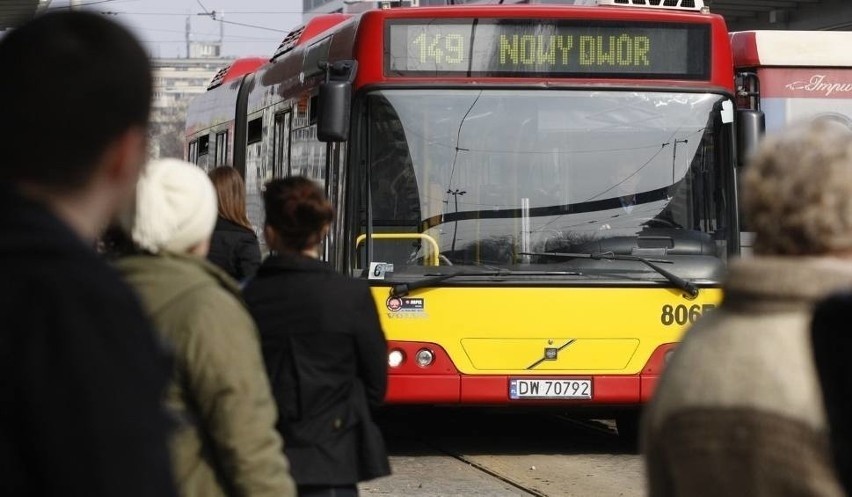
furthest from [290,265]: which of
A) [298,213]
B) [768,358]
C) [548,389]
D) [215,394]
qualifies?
[548,389]

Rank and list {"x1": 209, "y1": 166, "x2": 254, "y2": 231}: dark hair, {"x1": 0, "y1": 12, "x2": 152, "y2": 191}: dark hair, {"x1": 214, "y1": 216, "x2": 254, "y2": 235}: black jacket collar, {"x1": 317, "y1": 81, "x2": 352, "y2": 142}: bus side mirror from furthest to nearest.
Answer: {"x1": 317, "y1": 81, "x2": 352, "y2": 142}: bus side mirror → {"x1": 214, "y1": 216, "x2": 254, "y2": 235}: black jacket collar → {"x1": 209, "y1": 166, "x2": 254, "y2": 231}: dark hair → {"x1": 0, "y1": 12, "x2": 152, "y2": 191}: dark hair

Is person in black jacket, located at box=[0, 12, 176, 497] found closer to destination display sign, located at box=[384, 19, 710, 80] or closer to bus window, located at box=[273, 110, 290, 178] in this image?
destination display sign, located at box=[384, 19, 710, 80]

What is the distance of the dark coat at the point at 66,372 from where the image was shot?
70.6 inches

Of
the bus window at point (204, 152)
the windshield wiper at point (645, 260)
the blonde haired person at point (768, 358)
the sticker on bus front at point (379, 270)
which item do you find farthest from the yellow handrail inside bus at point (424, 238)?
the blonde haired person at point (768, 358)

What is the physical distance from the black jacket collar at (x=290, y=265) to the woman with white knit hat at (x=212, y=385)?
99 cm

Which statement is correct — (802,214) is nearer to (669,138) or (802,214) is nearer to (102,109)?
(102,109)

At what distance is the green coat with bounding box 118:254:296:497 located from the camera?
3.41 m

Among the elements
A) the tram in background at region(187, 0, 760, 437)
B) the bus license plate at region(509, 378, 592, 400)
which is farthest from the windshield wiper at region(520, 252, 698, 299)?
the bus license plate at region(509, 378, 592, 400)

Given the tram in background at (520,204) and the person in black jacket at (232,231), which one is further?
the tram in background at (520,204)

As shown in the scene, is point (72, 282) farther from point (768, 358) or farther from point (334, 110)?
point (334, 110)

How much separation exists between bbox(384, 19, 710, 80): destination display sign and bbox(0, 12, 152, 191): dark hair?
8.13 metres

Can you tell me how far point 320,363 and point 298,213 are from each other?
46 cm

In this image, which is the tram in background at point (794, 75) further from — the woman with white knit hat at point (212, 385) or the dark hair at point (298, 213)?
Result: the woman with white knit hat at point (212, 385)

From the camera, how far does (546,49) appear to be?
10305 millimetres
